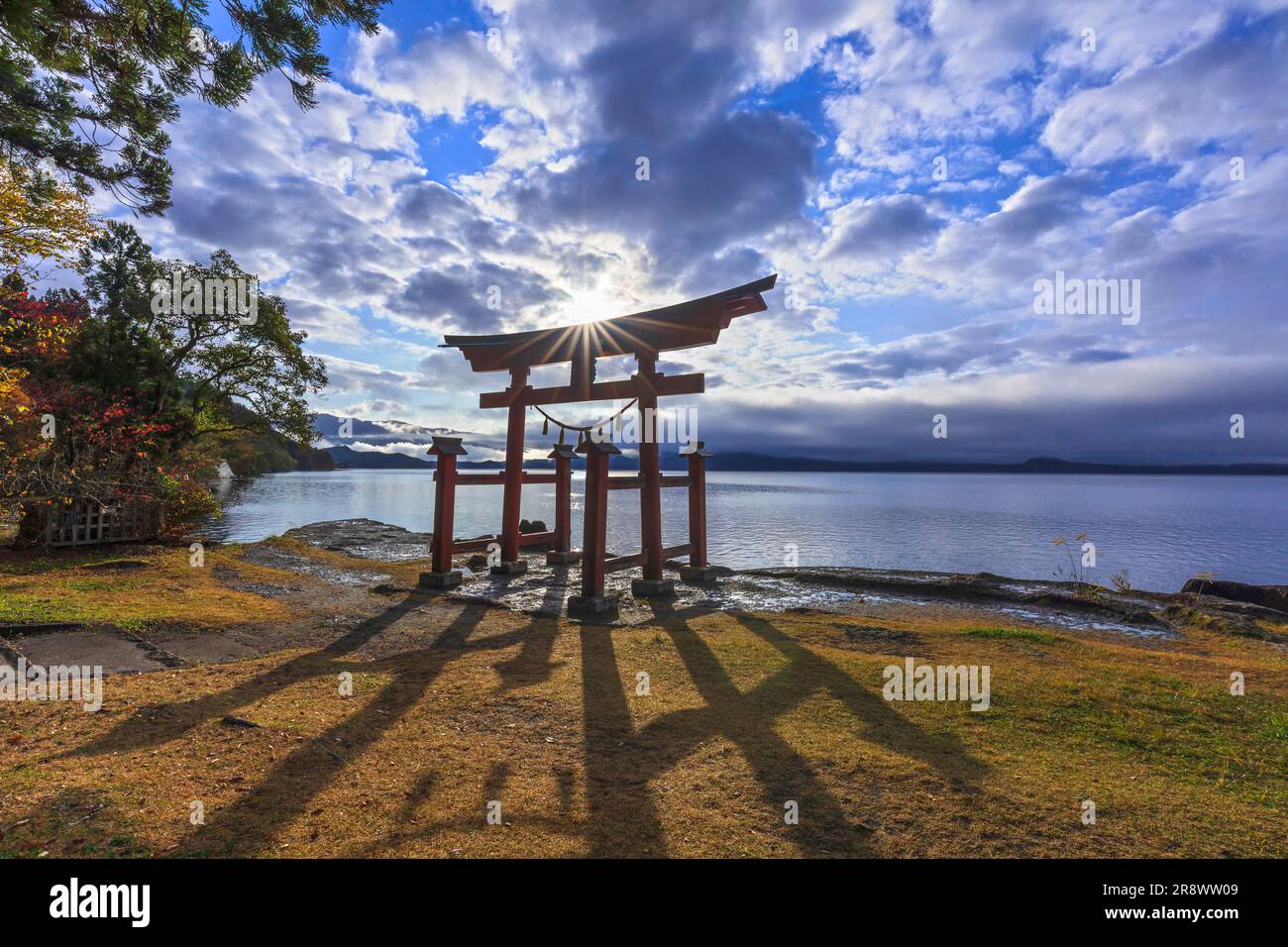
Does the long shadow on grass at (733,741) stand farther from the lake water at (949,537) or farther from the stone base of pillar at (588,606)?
the lake water at (949,537)

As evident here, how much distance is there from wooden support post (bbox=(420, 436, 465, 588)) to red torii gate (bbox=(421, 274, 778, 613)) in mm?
24

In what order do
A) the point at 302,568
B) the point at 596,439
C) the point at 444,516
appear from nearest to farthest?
the point at 596,439 < the point at 444,516 < the point at 302,568

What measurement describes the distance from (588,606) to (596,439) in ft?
10.8

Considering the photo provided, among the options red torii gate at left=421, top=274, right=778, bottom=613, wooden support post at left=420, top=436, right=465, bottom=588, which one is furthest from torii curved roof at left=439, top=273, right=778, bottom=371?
wooden support post at left=420, top=436, right=465, bottom=588

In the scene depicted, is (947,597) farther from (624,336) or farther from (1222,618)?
(624,336)

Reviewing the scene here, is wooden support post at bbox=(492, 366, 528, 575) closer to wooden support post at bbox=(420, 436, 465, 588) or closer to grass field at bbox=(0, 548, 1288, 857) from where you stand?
wooden support post at bbox=(420, 436, 465, 588)

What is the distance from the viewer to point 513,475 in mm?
14938

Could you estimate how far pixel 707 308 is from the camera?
11484 mm

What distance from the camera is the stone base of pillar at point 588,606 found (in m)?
10.9

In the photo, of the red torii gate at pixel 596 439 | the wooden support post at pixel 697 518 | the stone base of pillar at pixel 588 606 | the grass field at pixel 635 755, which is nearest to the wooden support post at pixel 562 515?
the red torii gate at pixel 596 439

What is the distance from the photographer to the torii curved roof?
11398mm

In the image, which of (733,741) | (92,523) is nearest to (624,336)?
(733,741)

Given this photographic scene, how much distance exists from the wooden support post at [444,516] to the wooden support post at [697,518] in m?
5.72
